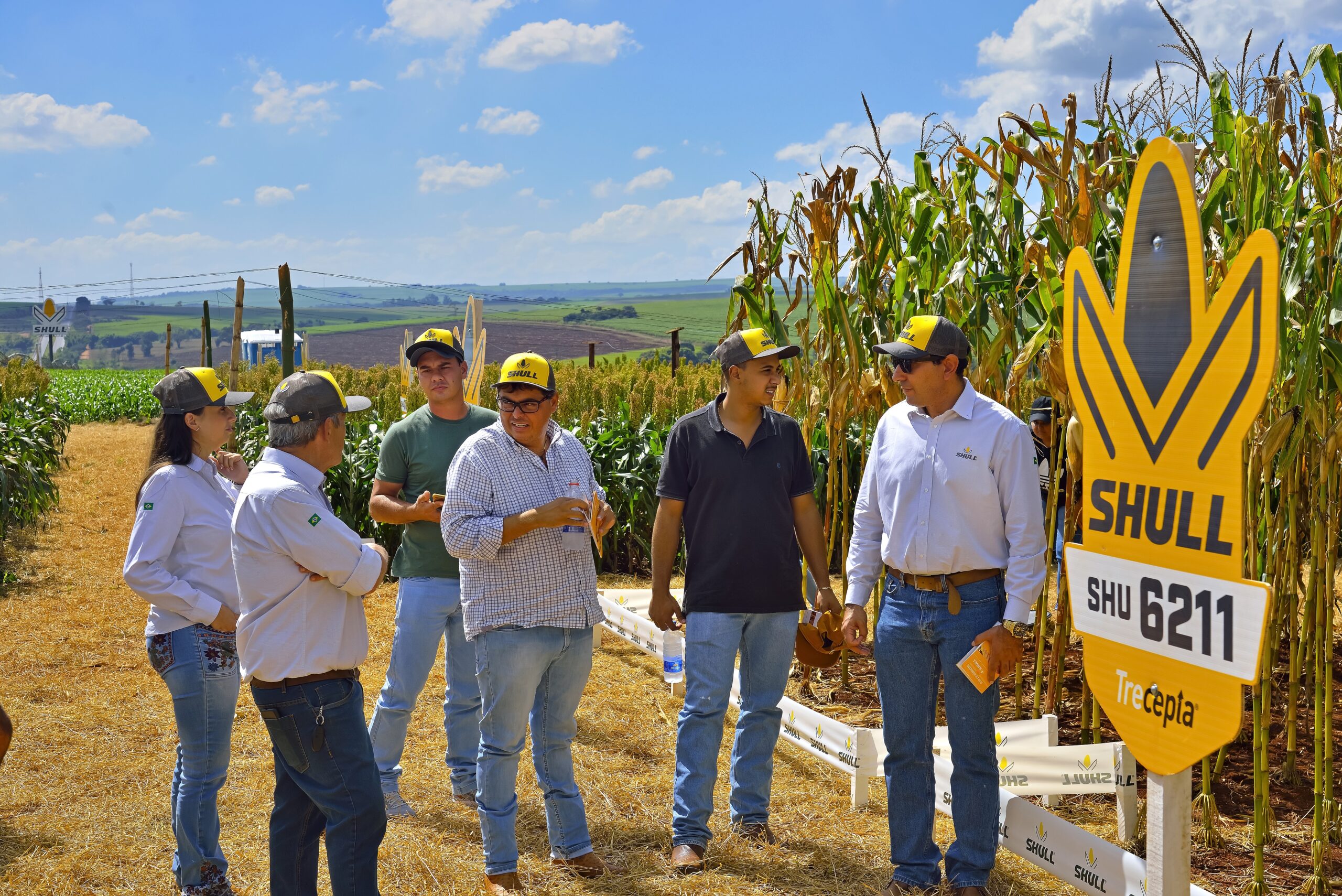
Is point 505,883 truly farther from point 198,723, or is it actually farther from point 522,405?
point 522,405

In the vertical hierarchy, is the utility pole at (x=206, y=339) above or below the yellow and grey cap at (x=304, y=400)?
above

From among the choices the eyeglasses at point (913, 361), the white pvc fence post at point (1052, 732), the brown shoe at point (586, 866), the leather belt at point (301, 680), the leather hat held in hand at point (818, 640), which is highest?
the eyeglasses at point (913, 361)

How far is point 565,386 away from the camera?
12.5m

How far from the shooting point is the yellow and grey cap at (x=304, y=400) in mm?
3213

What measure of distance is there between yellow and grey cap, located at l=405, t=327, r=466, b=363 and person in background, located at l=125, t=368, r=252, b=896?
3.02 feet

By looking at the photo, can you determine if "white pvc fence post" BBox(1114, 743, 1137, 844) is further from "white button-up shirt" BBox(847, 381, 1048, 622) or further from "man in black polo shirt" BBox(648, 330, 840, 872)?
"man in black polo shirt" BBox(648, 330, 840, 872)

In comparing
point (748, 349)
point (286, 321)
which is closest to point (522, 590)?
point (748, 349)

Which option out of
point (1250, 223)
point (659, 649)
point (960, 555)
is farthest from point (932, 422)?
point (659, 649)

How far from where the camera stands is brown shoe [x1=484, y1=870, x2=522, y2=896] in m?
3.84

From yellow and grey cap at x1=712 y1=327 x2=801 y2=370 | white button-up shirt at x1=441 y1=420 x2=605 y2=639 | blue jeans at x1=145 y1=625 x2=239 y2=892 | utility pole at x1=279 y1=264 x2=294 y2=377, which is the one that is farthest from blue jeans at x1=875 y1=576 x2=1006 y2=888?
utility pole at x1=279 y1=264 x2=294 y2=377

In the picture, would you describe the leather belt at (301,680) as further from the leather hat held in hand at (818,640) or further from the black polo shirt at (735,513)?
the leather hat held in hand at (818,640)

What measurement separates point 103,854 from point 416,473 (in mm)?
1951

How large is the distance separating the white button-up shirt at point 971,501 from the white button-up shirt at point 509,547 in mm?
1128

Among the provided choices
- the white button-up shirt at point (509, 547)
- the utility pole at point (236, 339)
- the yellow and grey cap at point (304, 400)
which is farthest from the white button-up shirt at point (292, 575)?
the utility pole at point (236, 339)
